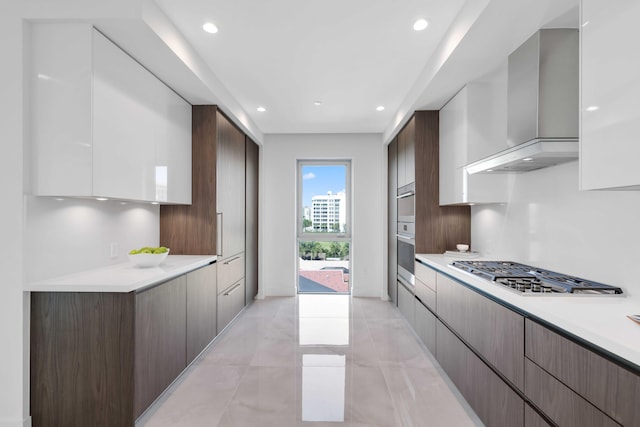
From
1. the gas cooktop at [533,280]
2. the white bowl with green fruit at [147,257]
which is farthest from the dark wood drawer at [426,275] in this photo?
the white bowl with green fruit at [147,257]

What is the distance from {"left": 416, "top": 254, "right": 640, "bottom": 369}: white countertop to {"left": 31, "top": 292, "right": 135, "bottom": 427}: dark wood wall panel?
80.8 inches

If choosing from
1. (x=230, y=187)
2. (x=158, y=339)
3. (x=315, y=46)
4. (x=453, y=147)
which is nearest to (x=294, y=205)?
(x=230, y=187)

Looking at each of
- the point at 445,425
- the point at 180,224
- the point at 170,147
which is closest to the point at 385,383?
→ the point at 445,425

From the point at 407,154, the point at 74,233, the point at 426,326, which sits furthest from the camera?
the point at 407,154

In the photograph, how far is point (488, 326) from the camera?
1.89 m

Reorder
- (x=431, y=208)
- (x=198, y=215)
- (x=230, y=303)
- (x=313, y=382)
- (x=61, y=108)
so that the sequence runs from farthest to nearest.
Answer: (x=230, y=303), (x=431, y=208), (x=198, y=215), (x=313, y=382), (x=61, y=108)

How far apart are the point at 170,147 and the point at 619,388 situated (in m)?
3.14

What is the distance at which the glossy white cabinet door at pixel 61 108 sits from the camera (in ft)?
6.23

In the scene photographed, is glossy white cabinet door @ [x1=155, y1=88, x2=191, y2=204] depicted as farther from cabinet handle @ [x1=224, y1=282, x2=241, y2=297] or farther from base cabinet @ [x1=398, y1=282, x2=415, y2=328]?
base cabinet @ [x1=398, y1=282, x2=415, y2=328]

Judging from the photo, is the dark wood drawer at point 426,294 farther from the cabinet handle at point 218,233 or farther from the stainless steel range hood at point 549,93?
the cabinet handle at point 218,233

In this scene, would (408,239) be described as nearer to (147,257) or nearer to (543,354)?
(543,354)

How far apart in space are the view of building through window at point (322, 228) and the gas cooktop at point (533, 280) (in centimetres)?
314

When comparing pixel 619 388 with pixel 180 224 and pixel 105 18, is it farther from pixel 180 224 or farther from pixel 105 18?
pixel 180 224

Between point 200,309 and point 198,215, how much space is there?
3.07ft
